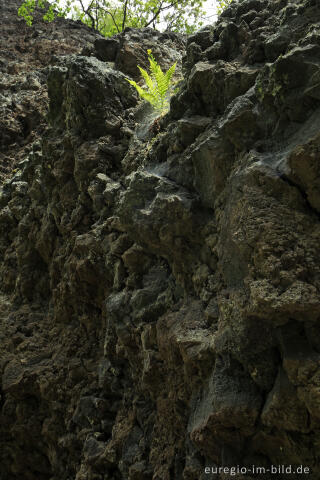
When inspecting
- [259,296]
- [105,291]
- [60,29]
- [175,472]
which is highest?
[60,29]

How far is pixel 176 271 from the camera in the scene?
407 centimetres

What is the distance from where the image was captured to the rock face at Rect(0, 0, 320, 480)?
9.18 feet

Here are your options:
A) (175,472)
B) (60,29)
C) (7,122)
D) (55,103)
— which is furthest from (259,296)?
(60,29)

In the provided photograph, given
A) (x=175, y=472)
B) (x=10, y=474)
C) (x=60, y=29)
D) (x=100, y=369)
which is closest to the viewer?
(x=175, y=472)

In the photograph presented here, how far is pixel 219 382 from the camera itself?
3029mm

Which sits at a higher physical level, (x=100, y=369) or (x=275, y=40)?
(x=275, y=40)

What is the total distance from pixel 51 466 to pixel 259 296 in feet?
14.2

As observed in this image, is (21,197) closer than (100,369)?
No

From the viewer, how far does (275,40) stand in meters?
3.98

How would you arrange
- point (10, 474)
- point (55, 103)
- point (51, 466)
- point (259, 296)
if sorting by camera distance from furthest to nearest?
point (55, 103), point (10, 474), point (51, 466), point (259, 296)

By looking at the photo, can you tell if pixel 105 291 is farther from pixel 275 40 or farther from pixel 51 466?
pixel 275 40

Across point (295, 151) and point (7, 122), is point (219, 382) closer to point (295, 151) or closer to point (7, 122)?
point (295, 151)

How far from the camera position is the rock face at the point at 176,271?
9.18ft

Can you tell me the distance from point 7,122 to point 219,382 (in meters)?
9.35
